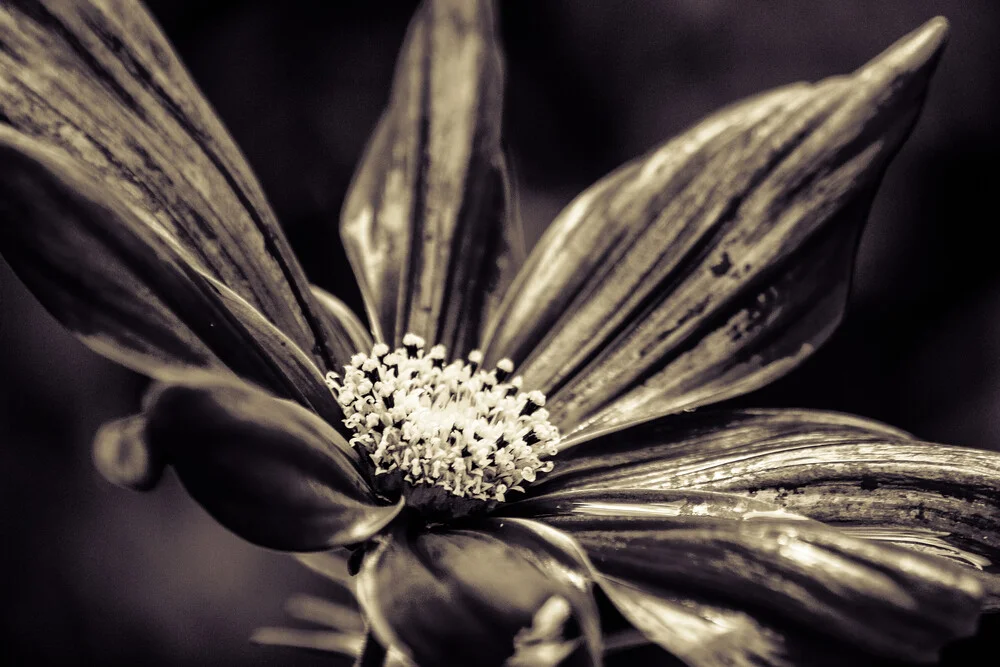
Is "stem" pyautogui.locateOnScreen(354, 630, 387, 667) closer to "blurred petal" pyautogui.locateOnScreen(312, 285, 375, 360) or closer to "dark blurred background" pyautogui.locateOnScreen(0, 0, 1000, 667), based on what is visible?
"blurred petal" pyautogui.locateOnScreen(312, 285, 375, 360)

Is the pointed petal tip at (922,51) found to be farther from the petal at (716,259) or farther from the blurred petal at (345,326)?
the blurred petal at (345,326)

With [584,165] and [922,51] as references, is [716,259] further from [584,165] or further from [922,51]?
[584,165]

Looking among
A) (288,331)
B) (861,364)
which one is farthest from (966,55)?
(288,331)

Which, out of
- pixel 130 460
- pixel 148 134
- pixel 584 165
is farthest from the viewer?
pixel 584 165

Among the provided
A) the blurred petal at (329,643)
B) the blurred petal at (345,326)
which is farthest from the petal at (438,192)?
the blurred petal at (329,643)

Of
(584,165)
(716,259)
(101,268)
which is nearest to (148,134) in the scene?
(101,268)

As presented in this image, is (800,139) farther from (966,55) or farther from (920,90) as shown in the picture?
(966,55)

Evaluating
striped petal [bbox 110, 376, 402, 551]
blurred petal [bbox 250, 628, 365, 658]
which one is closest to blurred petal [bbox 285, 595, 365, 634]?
blurred petal [bbox 250, 628, 365, 658]
